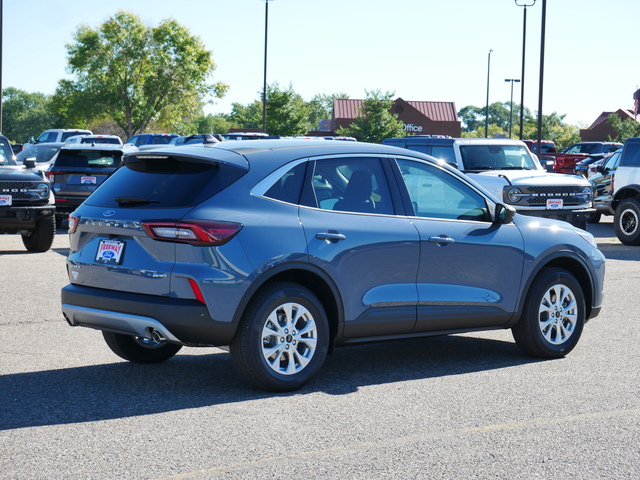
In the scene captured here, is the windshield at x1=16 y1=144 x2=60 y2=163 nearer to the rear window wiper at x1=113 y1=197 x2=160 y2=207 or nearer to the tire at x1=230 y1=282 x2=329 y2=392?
the rear window wiper at x1=113 y1=197 x2=160 y2=207

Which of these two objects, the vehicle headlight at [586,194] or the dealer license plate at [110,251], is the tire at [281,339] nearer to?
the dealer license plate at [110,251]

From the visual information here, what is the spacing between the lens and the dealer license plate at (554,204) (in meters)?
17.4

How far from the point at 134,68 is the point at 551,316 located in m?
69.2

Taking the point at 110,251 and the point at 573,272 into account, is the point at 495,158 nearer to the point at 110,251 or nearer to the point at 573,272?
the point at 573,272

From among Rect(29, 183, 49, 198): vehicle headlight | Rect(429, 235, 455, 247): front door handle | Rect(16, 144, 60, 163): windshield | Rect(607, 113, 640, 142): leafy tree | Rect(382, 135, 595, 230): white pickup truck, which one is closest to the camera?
Rect(429, 235, 455, 247): front door handle

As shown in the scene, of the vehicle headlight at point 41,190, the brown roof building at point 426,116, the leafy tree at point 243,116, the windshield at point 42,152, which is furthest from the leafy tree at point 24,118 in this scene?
the vehicle headlight at point 41,190

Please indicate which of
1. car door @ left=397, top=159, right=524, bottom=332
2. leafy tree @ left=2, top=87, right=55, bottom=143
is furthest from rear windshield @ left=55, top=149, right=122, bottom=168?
leafy tree @ left=2, top=87, right=55, bottom=143

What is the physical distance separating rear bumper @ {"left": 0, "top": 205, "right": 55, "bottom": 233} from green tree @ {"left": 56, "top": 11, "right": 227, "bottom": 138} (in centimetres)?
5880

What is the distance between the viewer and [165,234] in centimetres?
619

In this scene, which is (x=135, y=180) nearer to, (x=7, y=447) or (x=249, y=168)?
(x=249, y=168)

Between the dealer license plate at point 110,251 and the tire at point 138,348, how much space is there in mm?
997

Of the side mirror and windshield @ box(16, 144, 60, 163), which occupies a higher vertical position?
the side mirror

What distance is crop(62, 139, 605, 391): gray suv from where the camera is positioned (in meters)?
6.19

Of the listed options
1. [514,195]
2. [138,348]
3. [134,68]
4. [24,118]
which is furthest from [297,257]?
[24,118]
